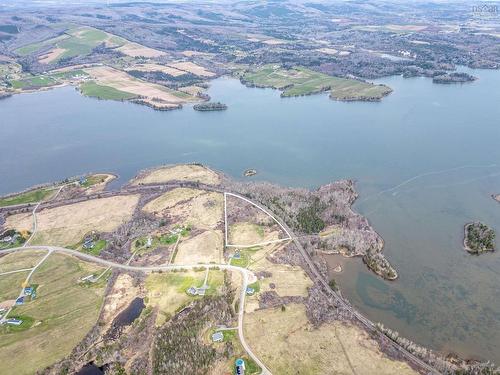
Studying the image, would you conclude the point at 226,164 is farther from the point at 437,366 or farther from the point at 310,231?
the point at 437,366

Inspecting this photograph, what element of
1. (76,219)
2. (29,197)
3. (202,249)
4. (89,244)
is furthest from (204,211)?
(29,197)

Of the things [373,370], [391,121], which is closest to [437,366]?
[373,370]

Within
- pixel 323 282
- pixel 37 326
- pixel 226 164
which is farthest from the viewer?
pixel 226 164

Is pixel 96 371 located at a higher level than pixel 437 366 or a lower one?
lower

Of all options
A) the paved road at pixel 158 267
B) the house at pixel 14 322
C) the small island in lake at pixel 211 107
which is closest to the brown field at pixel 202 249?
the paved road at pixel 158 267

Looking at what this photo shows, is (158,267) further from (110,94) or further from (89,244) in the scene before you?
(110,94)
